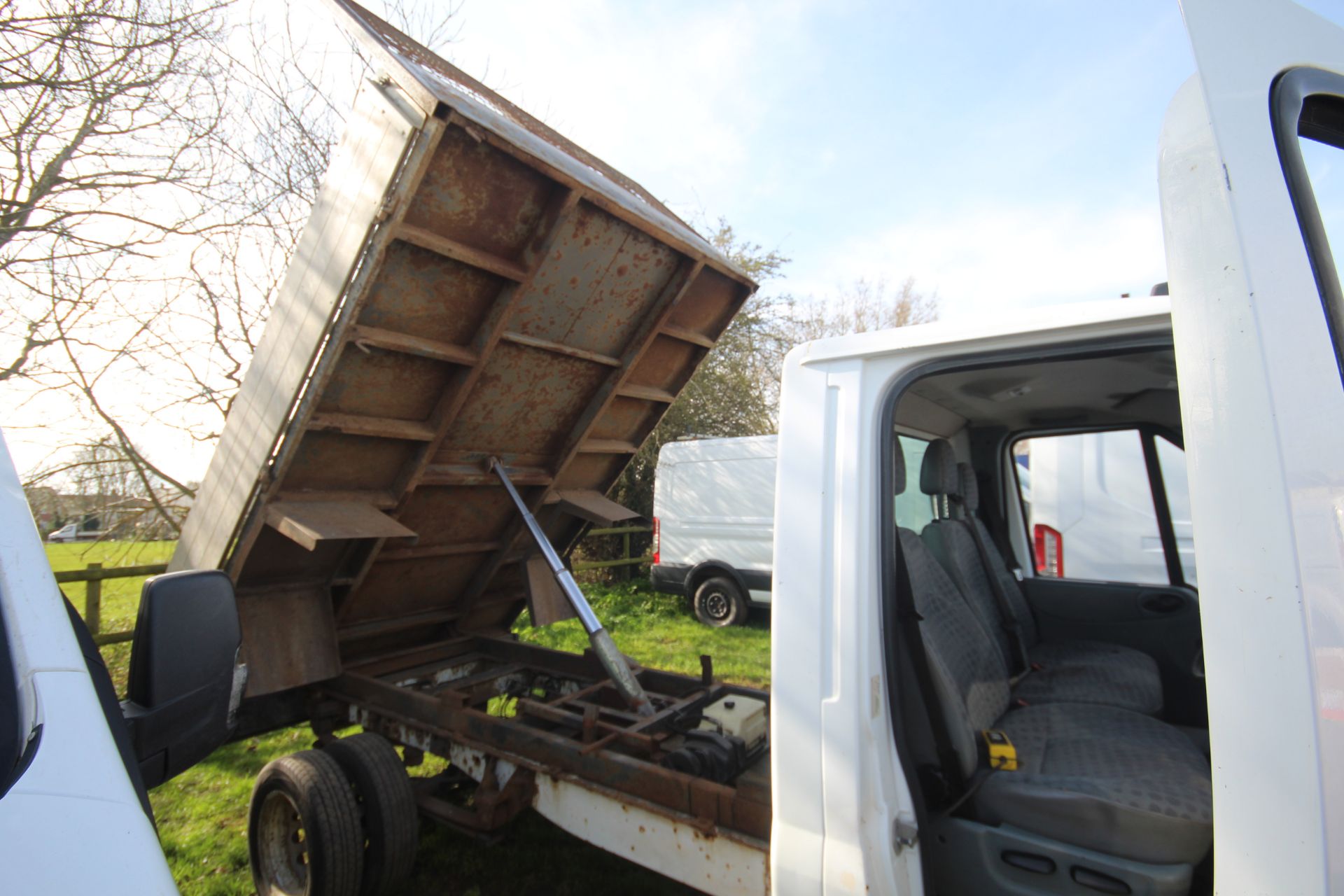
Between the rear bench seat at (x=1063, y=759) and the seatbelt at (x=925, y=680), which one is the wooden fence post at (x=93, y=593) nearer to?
the rear bench seat at (x=1063, y=759)

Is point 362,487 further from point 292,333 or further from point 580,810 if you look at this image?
point 580,810

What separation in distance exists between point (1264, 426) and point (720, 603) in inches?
323

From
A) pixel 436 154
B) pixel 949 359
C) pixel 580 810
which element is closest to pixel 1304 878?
pixel 949 359

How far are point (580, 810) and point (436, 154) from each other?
2422 mm

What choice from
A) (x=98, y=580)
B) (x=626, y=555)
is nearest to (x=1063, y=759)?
(x=98, y=580)

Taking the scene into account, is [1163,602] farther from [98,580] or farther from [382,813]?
[98,580]

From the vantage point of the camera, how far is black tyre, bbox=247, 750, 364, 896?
2.66m

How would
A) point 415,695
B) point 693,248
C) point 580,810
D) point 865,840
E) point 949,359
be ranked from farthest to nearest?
point 693,248, point 415,695, point 580,810, point 949,359, point 865,840

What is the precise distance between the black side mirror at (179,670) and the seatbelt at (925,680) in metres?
1.64

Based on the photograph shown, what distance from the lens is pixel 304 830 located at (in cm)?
271

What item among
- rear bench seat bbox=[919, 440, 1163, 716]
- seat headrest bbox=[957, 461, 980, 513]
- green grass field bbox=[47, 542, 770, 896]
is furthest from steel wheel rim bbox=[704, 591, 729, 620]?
seat headrest bbox=[957, 461, 980, 513]

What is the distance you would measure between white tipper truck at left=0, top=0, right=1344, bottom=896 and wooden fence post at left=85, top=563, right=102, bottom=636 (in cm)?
355

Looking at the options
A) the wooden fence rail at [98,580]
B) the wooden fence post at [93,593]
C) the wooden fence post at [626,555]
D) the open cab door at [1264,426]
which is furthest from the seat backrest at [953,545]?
the wooden fence post at [626,555]

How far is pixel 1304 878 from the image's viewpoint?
97cm
